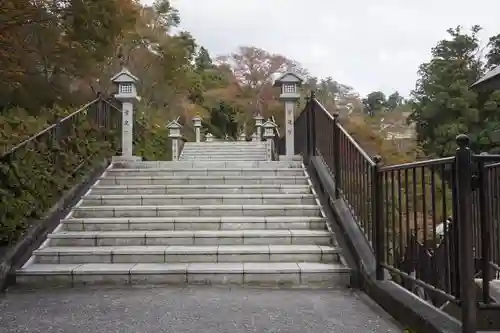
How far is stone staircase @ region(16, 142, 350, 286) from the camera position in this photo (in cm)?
397

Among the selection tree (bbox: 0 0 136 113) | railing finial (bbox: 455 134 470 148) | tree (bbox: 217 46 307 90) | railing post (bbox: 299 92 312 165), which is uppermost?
tree (bbox: 217 46 307 90)

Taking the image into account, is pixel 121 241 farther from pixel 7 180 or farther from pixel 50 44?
pixel 50 44

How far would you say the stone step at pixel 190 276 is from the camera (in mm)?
3939

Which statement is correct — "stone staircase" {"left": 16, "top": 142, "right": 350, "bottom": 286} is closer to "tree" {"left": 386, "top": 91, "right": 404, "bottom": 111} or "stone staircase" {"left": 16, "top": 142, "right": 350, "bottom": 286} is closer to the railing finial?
the railing finial

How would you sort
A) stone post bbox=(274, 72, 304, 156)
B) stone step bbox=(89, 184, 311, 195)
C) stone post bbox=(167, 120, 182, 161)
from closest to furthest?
1. stone step bbox=(89, 184, 311, 195)
2. stone post bbox=(274, 72, 304, 156)
3. stone post bbox=(167, 120, 182, 161)

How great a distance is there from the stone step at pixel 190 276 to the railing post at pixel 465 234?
1809mm

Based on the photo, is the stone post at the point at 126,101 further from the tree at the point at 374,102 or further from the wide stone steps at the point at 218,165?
the tree at the point at 374,102

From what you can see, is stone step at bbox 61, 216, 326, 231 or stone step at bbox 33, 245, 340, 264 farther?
stone step at bbox 61, 216, 326, 231

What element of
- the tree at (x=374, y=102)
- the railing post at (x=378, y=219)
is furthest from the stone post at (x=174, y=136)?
the tree at (x=374, y=102)

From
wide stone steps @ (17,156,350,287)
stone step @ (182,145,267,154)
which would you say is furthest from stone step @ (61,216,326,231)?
stone step @ (182,145,267,154)

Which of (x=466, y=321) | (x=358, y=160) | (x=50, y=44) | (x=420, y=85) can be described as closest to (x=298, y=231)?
(x=358, y=160)

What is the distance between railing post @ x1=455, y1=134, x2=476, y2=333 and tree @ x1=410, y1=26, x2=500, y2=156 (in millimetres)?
19658

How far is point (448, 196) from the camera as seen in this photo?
2.52 meters

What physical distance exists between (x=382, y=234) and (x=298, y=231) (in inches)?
56.3
